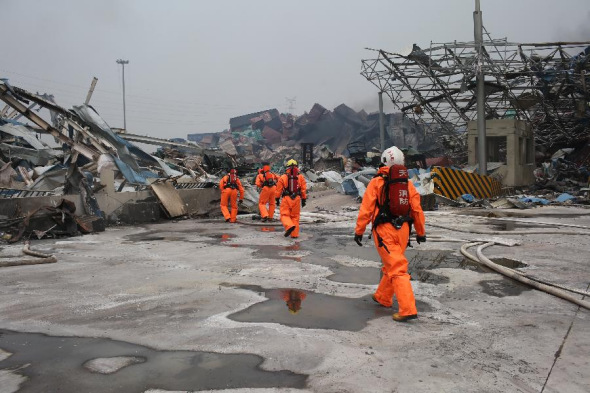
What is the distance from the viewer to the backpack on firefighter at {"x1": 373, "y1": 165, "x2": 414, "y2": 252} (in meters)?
4.64

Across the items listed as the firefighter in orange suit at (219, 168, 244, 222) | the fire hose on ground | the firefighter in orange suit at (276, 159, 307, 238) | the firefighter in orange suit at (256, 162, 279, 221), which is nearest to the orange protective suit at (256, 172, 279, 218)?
the firefighter in orange suit at (256, 162, 279, 221)

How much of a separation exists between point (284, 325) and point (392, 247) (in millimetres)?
1277

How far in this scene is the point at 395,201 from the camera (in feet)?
15.2

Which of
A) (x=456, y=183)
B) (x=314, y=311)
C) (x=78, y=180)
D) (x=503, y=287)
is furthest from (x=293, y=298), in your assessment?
(x=456, y=183)

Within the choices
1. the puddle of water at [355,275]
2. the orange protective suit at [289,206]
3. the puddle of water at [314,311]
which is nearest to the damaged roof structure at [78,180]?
the orange protective suit at [289,206]

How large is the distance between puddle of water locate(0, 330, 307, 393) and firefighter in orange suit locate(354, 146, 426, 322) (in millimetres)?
1649

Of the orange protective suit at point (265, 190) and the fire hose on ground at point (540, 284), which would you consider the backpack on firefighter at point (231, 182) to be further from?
the fire hose on ground at point (540, 284)

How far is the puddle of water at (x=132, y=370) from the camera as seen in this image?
307 cm

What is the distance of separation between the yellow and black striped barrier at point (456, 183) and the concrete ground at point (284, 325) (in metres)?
9.39

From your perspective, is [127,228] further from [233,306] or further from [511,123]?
[511,123]

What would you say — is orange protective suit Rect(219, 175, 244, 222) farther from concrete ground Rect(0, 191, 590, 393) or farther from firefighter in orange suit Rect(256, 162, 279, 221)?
concrete ground Rect(0, 191, 590, 393)

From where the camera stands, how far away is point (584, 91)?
21172mm

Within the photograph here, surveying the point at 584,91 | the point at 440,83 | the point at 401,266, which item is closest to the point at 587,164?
the point at 584,91

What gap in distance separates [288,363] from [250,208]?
13.4 metres
